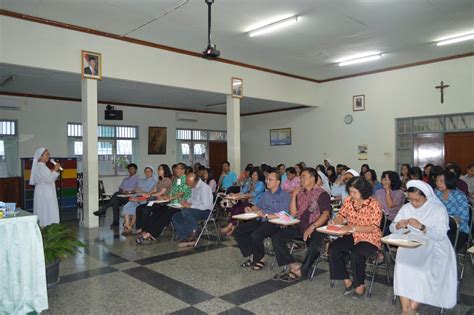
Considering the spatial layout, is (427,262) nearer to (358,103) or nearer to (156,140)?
(358,103)

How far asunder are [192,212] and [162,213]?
687mm

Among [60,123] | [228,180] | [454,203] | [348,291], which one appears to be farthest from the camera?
[60,123]

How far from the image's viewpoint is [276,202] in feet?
15.1

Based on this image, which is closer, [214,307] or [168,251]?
[214,307]

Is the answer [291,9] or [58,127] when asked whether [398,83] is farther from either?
[58,127]

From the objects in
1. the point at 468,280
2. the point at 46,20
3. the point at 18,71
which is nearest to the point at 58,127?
the point at 18,71

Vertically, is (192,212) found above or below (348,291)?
above

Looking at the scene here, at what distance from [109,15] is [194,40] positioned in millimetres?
1892

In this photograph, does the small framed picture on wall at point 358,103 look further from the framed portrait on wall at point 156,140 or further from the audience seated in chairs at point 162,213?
the framed portrait on wall at point 156,140

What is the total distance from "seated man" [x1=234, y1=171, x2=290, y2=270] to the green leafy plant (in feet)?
6.28

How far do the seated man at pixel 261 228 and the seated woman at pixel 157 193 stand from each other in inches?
87.5

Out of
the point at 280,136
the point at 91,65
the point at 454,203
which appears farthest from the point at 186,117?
the point at 454,203

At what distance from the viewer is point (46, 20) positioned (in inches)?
247

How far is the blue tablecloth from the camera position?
2902 millimetres
